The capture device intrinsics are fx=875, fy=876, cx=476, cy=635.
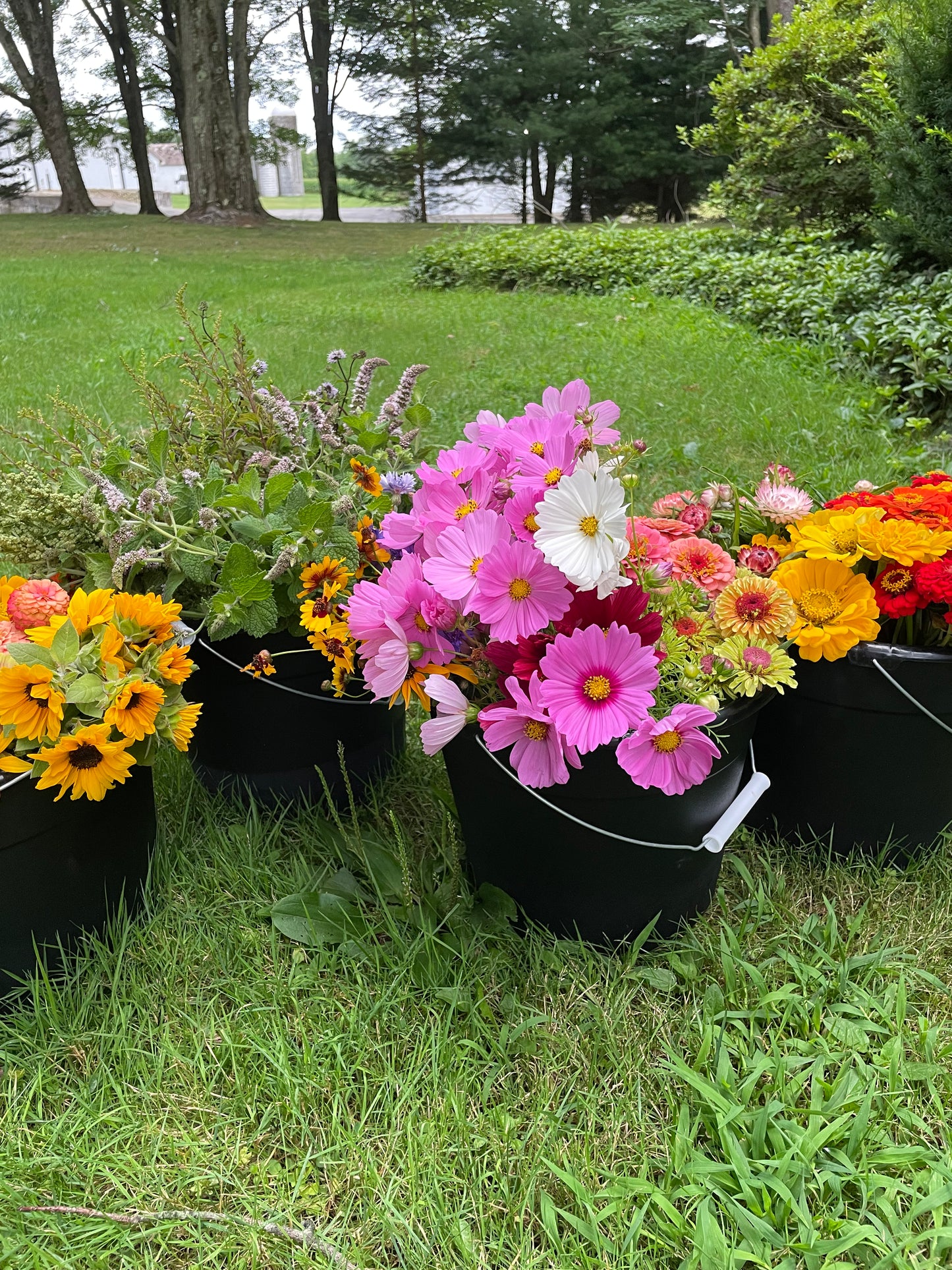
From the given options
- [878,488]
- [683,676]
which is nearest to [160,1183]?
[683,676]

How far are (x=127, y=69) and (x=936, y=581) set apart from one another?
80.5ft

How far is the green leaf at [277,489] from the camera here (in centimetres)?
155

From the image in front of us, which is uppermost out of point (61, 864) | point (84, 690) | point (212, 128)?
point (212, 128)

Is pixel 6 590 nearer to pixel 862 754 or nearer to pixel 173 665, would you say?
pixel 173 665

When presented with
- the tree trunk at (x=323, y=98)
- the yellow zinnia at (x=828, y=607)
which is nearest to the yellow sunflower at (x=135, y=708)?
the yellow zinnia at (x=828, y=607)

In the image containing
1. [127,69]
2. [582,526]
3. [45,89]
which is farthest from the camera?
[127,69]

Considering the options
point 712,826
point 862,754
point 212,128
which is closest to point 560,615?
point 712,826

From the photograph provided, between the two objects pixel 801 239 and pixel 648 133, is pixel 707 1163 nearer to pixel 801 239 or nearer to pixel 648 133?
pixel 801 239

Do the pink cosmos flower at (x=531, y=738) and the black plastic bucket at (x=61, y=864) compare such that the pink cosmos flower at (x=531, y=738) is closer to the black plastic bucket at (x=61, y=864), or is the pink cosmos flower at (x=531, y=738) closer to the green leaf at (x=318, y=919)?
the green leaf at (x=318, y=919)

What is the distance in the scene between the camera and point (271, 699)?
1.65 meters

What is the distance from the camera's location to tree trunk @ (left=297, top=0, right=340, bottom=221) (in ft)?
65.6

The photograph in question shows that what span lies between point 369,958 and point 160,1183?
16.4 inches

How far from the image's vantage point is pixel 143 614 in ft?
4.41

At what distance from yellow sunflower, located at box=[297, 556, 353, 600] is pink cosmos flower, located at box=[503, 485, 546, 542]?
407mm
